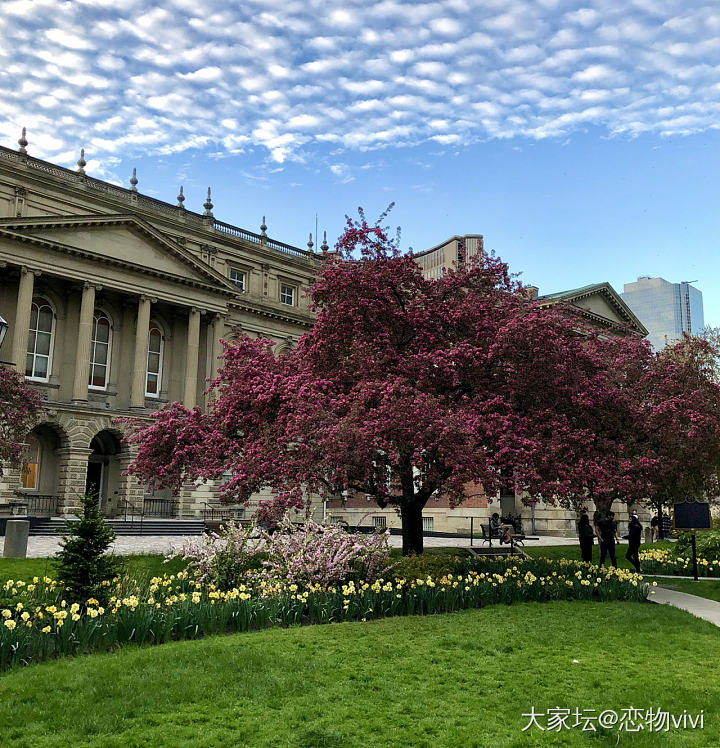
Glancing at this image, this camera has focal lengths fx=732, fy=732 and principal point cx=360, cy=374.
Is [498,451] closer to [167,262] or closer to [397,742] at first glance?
[397,742]

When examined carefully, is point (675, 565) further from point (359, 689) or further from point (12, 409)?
point (12, 409)

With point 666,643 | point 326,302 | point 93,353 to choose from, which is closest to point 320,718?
point 666,643

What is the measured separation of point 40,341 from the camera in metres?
43.5

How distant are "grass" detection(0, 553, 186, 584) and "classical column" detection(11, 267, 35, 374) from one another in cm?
2377

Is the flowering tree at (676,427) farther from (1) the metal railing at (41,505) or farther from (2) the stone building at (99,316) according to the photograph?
(1) the metal railing at (41,505)

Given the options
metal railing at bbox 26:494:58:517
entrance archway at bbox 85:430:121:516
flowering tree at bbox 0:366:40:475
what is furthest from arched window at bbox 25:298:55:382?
flowering tree at bbox 0:366:40:475

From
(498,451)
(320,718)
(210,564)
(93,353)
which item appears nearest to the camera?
(320,718)

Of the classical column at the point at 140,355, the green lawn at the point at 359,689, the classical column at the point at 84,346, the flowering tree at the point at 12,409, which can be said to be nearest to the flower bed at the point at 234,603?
the green lawn at the point at 359,689

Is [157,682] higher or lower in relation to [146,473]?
lower

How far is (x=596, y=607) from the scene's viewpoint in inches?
593

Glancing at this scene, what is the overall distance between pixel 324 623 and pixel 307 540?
263cm

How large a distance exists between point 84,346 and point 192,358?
7.49 m

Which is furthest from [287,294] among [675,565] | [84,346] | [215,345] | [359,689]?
[359,689]

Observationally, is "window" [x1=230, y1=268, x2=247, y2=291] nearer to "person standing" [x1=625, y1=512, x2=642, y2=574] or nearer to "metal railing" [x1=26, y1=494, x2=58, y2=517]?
"metal railing" [x1=26, y1=494, x2=58, y2=517]
